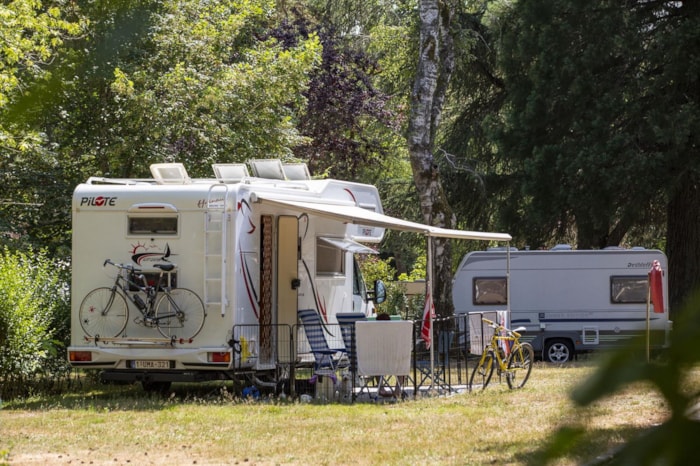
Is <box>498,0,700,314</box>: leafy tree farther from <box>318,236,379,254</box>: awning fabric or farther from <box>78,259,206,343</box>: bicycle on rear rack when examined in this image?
→ <box>78,259,206,343</box>: bicycle on rear rack

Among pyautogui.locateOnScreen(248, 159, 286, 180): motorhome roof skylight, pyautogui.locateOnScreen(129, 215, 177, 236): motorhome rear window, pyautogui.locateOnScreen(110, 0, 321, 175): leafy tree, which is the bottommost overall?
pyautogui.locateOnScreen(129, 215, 177, 236): motorhome rear window

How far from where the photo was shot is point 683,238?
72.9 ft

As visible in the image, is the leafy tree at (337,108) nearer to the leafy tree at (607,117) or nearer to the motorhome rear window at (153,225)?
the leafy tree at (607,117)

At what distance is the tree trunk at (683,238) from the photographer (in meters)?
21.9

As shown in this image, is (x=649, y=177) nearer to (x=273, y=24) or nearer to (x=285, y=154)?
(x=285, y=154)

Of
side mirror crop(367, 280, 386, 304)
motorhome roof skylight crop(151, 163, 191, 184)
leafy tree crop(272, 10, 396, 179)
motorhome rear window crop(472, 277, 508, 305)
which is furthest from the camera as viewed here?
leafy tree crop(272, 10, 396, 179)

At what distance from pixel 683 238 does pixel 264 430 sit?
587 inches

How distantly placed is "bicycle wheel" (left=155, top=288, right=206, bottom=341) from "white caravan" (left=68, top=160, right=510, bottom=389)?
0.02 m

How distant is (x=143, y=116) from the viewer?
17297mm

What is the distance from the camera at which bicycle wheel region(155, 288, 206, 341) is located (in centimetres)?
1223

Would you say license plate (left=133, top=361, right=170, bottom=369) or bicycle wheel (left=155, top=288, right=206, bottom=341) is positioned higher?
bicycle wheel (left=155, top=288, right=206, bottom=341)

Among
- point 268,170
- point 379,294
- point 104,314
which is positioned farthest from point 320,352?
point 379,294

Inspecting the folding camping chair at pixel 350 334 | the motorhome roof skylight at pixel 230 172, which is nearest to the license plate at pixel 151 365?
the folding camping chair at pixel 350 334

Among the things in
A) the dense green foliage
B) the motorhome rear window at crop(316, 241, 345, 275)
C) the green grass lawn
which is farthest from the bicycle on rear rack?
the motorhome rear window at crop(316, 241, 345, 275)
